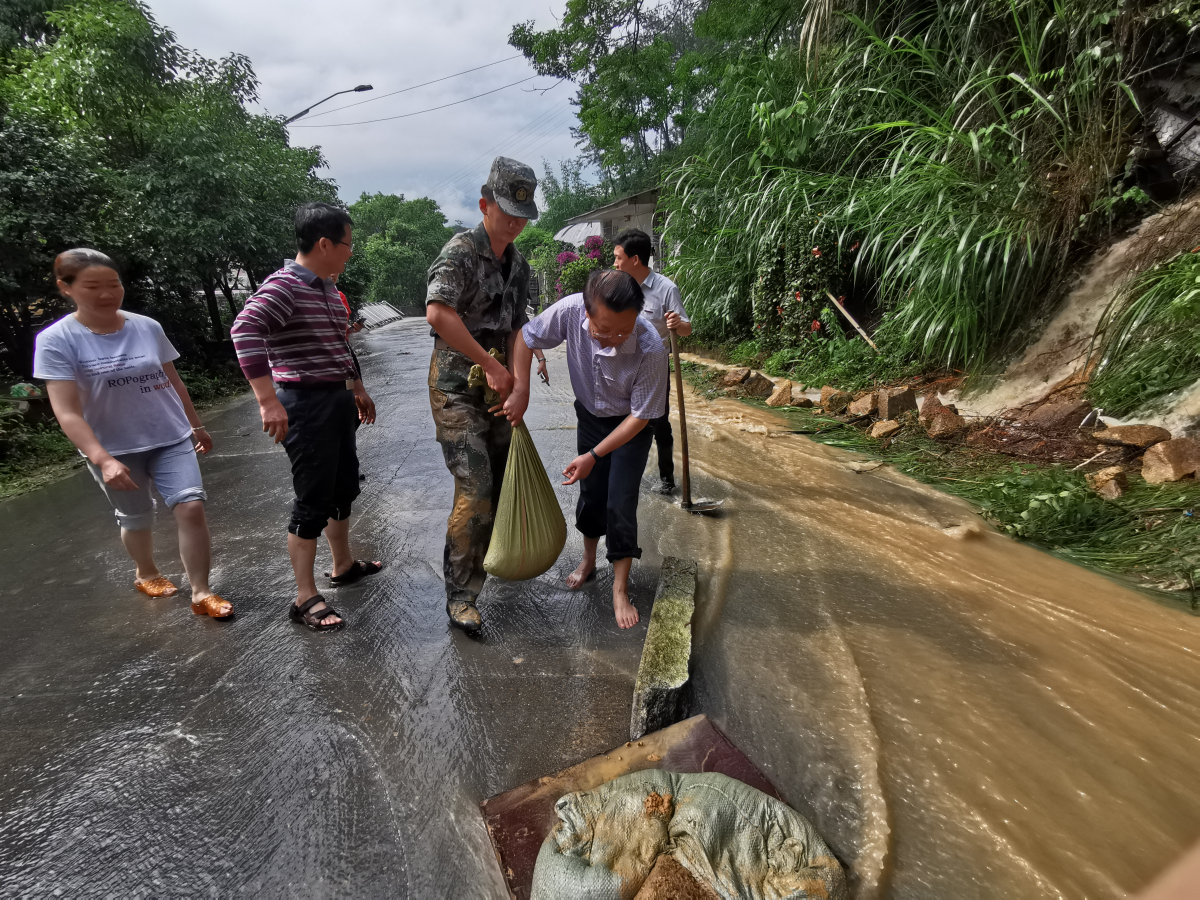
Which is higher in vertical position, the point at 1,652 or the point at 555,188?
the point at 555,188

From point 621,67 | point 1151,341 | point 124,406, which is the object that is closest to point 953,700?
point 1151,341

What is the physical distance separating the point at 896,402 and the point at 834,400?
2.48ft

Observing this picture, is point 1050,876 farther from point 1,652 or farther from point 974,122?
point 974,122

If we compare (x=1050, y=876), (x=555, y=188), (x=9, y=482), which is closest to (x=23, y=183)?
(x=9, y=482)

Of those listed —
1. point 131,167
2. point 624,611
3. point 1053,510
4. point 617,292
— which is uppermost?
point 131,167

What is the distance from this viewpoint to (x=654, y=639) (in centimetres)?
215

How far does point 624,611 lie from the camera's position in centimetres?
249

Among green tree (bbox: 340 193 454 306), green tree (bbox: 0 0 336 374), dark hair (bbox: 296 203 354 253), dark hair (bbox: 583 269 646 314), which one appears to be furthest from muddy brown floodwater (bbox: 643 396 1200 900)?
green tree (bbox: 340 193 454 306)

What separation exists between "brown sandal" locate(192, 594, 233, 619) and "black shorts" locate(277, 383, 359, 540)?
20.9 inches

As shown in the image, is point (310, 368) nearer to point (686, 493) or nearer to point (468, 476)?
point (468, 476)

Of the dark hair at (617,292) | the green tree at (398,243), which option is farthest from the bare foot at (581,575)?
the green tree at (398,243)

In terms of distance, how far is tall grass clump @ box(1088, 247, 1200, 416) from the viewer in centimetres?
343

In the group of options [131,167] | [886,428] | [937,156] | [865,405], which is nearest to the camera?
[886,428]

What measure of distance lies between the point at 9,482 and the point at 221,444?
4.86ft
